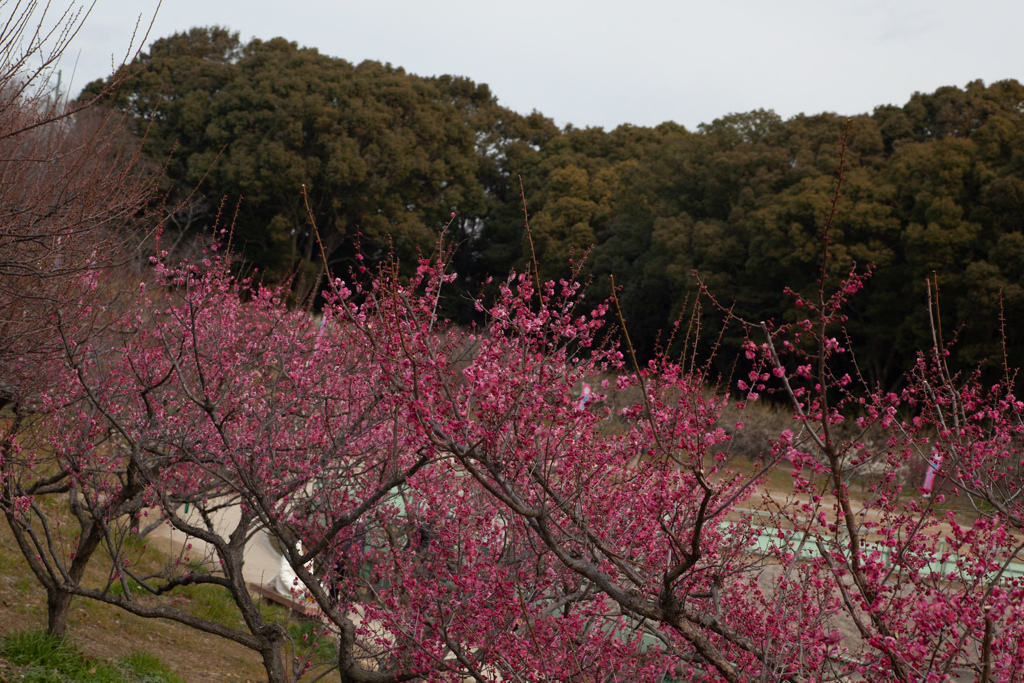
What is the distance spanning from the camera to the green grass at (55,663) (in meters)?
5.66

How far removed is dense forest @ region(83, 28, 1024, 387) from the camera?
786 inches

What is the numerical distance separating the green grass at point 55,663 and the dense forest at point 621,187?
1381 cm

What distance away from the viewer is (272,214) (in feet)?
97.6

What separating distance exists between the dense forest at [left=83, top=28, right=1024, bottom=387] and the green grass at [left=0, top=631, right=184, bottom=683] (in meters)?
13.8

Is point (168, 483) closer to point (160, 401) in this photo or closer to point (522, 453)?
point (160, 401)

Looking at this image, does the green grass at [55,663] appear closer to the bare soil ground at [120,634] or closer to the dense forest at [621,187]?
the bare soil ground at [120,634]

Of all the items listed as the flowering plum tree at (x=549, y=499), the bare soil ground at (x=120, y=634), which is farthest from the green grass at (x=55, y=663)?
the flowering plum tree at (x=549, y=499)

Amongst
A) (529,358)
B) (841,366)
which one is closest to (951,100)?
(841,366)

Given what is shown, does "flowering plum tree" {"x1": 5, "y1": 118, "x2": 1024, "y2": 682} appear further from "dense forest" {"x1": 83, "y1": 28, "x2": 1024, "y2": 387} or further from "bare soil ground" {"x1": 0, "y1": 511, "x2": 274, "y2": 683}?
"dense forest" {"x1": 83, "y1": 28, "x2": 1024, "y2": 387}

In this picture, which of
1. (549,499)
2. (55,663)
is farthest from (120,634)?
(549,499)

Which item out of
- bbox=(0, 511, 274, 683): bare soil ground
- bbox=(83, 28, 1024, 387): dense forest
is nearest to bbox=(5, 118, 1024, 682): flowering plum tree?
Answer: bbox=(0, 511, 274, 683): bare soil ground

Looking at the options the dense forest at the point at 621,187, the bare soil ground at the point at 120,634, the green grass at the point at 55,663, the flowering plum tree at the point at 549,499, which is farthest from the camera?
the dense forest at the point at 621,187

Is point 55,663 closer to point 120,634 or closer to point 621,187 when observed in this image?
point 120,634

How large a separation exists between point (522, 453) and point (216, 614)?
7.33 meters
